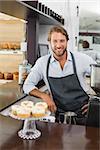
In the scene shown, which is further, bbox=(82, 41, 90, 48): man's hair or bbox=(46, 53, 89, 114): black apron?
bbox=(82, 41, 90, 48): man's hair

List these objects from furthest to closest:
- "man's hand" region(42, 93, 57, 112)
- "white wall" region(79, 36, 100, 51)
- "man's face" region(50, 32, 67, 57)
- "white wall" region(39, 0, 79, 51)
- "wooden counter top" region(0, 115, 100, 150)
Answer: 1. "white wall" region(79, 36, 100, 51)
2. "white wall" region(39, 0, 79, 51)
3. "man's face" region(50, 32, 67, 57)
4. "man's hand" region(42, 93, 57, 112)
5. "wooden counter top" region(0, 115, 100, 150)

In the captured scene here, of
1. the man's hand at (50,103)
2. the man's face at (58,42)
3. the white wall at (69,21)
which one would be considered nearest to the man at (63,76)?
the man's face at (58,42)

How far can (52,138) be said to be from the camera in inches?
43.9

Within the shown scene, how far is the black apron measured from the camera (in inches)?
67.0

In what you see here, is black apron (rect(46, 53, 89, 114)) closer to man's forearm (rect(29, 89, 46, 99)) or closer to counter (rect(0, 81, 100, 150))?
man's forearm (rect(29, 89, 46, 99))

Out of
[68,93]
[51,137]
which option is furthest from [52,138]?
[68,93]

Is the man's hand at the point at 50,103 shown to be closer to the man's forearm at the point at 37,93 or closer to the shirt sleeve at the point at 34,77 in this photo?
the man's forearm at the point at 37,93

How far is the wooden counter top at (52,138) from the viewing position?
1.03 meters

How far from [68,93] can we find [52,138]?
0.63 meters

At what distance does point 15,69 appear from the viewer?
300 cm

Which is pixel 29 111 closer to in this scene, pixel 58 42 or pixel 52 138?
pixel 52 138

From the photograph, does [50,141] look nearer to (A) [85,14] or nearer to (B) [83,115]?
(B) [83,115]

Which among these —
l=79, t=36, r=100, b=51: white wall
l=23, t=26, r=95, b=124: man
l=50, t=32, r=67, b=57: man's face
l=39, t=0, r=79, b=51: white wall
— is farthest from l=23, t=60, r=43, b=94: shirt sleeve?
l=79, t=36, r=100, b=51: white wall

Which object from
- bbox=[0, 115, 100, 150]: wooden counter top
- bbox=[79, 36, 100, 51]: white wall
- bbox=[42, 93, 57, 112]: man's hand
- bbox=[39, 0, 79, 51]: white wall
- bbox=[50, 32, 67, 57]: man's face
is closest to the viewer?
bbox=[0, 115, 100, 150]: wooden counter top
